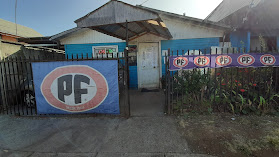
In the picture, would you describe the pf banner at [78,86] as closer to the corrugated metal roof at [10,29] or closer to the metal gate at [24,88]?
the metal gate at [24,88]

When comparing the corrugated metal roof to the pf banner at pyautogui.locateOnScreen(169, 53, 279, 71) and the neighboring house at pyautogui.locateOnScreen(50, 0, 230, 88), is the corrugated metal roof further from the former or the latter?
the pf banner at pyautogui.locateOnScreen(169, 53, 279, 71)

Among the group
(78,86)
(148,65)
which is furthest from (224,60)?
(78,86)

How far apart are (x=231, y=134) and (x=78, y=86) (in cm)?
394

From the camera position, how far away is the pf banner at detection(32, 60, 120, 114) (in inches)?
153

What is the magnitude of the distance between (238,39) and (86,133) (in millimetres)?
9075

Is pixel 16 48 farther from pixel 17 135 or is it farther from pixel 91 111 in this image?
pixel 91 111

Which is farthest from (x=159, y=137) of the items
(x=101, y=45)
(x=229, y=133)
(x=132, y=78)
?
(x=101, y=45)

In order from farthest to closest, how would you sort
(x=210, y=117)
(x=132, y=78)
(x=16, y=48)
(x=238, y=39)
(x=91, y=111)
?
(x=238, y=39) < (x=132, y=78) < (x=16, y=48) < (x=91, y=111) < (x=210, y=117)

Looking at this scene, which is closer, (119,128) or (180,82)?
(119,128)

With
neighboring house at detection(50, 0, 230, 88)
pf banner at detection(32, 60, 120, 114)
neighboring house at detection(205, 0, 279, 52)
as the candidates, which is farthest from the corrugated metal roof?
neighboring house at detection(205, 0, 279, 52)

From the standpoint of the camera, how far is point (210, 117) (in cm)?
376

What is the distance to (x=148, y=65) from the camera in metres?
7.21

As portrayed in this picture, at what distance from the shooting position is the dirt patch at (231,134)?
8.15 feet

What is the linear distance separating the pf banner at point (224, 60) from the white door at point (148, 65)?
335cm
